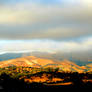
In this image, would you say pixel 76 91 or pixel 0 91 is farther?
pixel 76 91

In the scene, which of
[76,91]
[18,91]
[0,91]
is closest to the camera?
[0,91]

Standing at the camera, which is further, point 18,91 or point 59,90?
point 59,90

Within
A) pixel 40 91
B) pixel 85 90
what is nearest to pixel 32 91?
pixel 40 91

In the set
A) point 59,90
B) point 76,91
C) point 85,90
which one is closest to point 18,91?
point 59,90

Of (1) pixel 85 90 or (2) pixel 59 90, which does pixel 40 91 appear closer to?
(2) pixel 59 90

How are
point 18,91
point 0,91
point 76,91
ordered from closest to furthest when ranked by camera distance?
point 0,91 → point 18,91 → point 76,91

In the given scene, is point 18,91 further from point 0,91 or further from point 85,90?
point 85,90

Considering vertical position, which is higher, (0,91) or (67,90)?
(0,91)

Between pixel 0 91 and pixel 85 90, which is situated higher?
pixel 0 91
